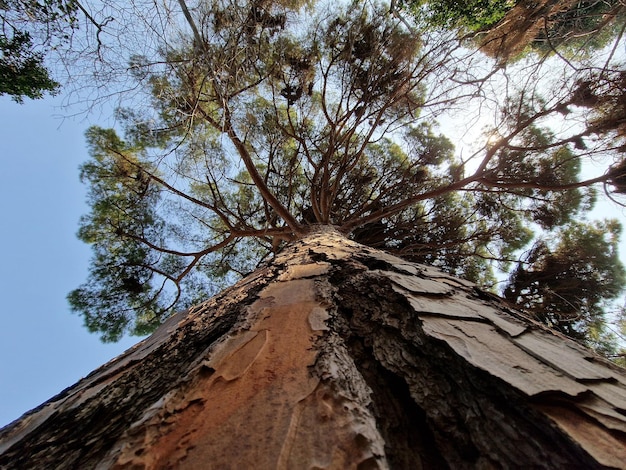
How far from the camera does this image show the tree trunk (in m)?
0.37

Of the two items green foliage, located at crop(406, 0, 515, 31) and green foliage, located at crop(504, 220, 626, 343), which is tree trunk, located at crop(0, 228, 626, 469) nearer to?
green foliage, located at crop(406, 0, 515, 31)

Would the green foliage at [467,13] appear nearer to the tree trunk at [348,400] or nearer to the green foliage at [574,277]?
the green foliage at [574,277]

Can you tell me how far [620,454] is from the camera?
0.33 metres

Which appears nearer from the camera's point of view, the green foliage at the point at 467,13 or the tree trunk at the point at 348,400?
the tree trunk at the point at 348,400

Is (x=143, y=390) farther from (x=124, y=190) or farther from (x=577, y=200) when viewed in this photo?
(x=577, y=200)

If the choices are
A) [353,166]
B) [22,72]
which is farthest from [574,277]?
[22,72]

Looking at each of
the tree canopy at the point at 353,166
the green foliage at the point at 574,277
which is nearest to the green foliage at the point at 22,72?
the tree canopy at the point at 353,166

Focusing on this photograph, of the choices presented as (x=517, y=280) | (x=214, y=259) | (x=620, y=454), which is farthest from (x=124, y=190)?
(x=517, y=280)

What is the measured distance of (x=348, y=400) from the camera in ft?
1.47

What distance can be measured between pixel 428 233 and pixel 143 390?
15.6 feet

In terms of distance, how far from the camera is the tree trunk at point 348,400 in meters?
0.37

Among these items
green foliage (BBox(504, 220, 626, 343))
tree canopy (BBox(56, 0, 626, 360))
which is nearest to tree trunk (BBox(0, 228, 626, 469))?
tree canopy (BBox(56, 0, 626, 360))

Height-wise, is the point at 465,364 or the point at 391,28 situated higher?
the point at 391,28

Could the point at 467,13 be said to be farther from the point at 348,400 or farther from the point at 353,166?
the point at 348,400
